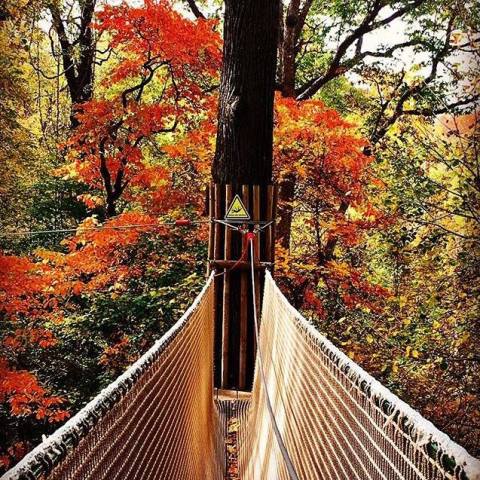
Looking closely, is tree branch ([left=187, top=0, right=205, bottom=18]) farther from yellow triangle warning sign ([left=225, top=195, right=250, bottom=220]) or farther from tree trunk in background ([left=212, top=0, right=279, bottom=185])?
yellow triangle warning sign ([left=225, top=195, right=250, bottom=220])

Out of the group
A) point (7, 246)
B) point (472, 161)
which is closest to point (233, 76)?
point (472, 161)

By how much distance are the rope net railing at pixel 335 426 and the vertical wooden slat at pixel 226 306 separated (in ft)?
4.04

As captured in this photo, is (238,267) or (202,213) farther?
(202,213)

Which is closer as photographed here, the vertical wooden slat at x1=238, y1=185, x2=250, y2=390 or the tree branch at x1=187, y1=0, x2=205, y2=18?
the vertical wooden slat at x1=238, y1=185, x2=250, y2=390

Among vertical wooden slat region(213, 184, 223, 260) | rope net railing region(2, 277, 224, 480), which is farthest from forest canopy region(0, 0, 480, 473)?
→ rope net railing region(2, 277, 224, 480)

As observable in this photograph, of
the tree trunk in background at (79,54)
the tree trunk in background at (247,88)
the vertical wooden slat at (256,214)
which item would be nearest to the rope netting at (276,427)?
the vertical wooden slat at (256,214)

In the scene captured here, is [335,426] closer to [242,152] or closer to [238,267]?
[238,267]

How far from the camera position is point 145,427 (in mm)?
1324

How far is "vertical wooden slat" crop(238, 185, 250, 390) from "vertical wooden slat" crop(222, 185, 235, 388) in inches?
3.5

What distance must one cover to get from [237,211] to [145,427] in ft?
8.13

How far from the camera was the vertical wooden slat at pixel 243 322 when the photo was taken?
12.4 ft

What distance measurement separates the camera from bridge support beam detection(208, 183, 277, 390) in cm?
377

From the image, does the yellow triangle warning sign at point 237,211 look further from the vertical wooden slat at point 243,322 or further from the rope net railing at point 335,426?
the rope net railing at point 335,426

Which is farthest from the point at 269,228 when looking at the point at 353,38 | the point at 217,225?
the point at 353,38
